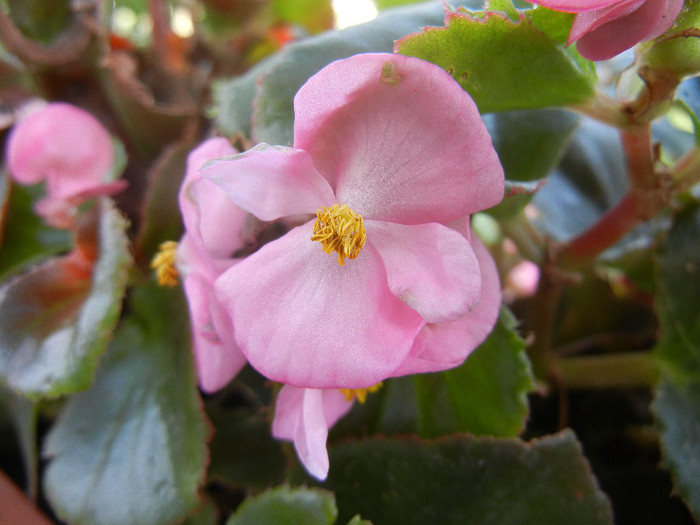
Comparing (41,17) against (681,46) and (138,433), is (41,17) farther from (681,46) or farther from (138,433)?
(681,46)

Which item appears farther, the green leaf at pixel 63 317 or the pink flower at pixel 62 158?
the pink flower at pixel 62 158

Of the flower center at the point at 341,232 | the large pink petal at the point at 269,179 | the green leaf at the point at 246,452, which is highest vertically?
the large pink petal at the point at 269,179

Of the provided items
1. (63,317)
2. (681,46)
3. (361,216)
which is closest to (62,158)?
(63,317)

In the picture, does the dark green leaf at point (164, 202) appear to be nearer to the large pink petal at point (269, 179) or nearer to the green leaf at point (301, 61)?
the green leaf at point (301, 61)

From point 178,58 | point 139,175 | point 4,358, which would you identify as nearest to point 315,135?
point 4,358

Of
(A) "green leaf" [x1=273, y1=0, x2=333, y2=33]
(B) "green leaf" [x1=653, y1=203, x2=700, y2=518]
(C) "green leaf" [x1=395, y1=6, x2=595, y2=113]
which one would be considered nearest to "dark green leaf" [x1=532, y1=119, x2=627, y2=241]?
(B) "green leaf" [x1=653, y1=203, x2=700, y2=518]

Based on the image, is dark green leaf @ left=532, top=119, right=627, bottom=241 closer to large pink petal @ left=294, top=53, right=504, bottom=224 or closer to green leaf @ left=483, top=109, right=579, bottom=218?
green leaf @ left=483, top=109, right=579, bottom=218

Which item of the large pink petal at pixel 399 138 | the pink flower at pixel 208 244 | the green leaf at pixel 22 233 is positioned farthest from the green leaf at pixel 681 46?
the green leaf at pixel 22 233
